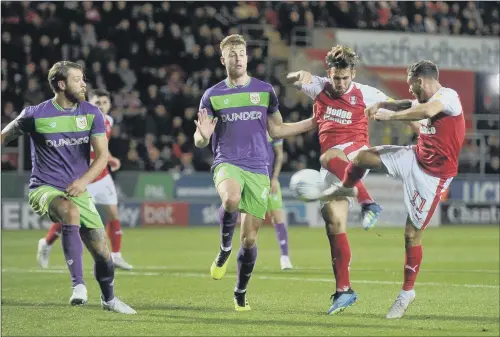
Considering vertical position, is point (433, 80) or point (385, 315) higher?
point (433, 80)

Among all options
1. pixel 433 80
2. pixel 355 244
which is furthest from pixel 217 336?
pixel 355 244

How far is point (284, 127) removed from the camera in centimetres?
928

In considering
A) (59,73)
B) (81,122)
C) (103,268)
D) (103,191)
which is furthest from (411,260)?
(103,191)

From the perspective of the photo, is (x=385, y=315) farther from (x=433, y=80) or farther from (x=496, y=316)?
(x=433, y=80)

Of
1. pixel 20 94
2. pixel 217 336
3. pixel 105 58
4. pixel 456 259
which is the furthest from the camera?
pixel 105 58

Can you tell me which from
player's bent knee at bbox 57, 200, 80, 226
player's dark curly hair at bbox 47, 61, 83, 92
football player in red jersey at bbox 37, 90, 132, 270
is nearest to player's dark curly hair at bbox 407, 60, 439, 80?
player's dark curly hair at bbox 47, 61, 83, 92

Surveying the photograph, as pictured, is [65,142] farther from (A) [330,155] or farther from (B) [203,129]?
(A) [330,155]

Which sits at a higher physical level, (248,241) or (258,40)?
(258,40)

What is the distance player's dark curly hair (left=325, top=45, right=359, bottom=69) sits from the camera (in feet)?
29.3

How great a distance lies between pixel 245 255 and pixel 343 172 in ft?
4.02

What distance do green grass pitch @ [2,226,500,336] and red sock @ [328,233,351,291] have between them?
27cm

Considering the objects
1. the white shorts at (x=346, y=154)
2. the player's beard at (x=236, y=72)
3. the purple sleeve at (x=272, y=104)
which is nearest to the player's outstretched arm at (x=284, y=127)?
the purple sleeve at (x=272, y=104)

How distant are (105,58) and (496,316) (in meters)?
16.1

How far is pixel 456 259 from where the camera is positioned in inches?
621
